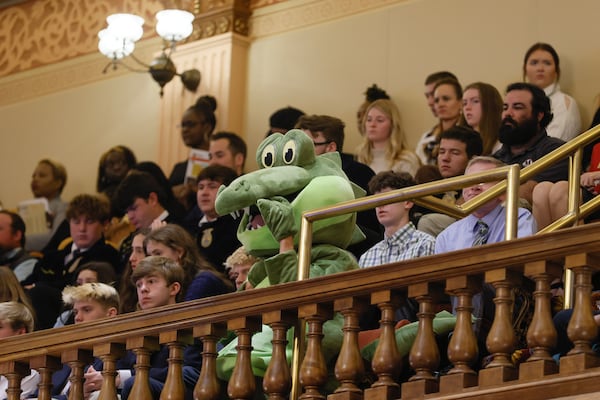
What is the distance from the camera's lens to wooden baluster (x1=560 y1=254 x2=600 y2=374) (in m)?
5.01

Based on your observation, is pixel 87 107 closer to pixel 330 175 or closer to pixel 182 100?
pixel 182 100

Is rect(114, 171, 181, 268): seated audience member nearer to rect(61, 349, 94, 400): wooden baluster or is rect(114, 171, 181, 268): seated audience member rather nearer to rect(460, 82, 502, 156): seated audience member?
rect(460, 82, 502, 156): seated audience member

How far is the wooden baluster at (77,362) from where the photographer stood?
631 centimetres

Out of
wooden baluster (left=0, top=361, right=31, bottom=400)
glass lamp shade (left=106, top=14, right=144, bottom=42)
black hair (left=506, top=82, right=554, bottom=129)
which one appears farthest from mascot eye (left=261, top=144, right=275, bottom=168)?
glass lamp shade (left=106, top=14, right=144, bottom=42)

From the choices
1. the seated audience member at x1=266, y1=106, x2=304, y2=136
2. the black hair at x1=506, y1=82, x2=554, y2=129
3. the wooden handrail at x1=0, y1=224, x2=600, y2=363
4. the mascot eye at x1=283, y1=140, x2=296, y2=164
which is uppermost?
the seated audience member at x1=266, y1=106, x2=304, y2=136

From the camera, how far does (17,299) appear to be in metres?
8.27

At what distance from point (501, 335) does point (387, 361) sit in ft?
1.54

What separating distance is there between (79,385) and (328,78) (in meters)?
5.46

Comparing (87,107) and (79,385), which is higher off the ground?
(87,107)

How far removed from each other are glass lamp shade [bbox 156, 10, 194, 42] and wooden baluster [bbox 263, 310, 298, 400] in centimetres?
576

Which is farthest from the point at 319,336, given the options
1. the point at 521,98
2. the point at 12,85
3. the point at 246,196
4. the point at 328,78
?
the point at 12,85

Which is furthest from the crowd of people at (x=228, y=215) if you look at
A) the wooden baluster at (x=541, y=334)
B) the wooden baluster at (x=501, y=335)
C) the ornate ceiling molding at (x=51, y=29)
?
the ornate ceiling molding at (x=51, y=29)

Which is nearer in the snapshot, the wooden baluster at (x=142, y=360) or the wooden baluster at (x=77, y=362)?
the wooden baluster at (x=142, y=360)

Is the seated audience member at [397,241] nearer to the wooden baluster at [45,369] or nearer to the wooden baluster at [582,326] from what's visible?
the wooden baluster at [45,369]
